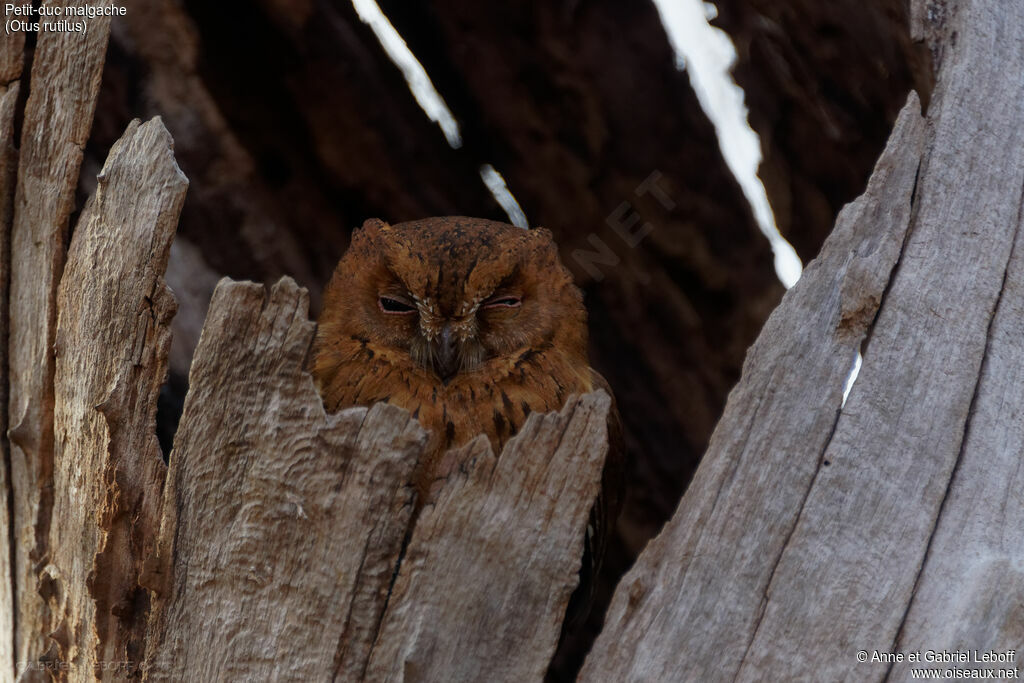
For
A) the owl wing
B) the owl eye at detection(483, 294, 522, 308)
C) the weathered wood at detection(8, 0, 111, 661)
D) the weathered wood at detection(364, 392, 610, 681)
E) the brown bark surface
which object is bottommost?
the owl wing

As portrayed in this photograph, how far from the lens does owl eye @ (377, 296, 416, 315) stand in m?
2.13

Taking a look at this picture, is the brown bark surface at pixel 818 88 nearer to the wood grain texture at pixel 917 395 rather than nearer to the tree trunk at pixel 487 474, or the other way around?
the wood grain texture at pixel 917 395

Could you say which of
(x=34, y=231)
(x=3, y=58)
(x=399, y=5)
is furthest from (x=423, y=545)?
(x=399, y=5)

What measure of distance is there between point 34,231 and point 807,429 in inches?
60.5

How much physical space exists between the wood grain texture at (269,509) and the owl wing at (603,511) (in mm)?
806

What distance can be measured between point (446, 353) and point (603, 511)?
0.58 m

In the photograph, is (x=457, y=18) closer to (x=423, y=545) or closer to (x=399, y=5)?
(x=399, y=5)

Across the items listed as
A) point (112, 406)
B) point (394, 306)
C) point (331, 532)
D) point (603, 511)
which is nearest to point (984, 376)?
point (603, 511)

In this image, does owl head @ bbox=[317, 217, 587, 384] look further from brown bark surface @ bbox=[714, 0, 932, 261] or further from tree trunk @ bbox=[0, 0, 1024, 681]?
brown bark surface @ bbox=[714, 0, 932, 261]

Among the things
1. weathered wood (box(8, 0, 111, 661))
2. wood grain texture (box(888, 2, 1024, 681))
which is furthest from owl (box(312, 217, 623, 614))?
wood grain texture (box(888, 2, 1024, 681))

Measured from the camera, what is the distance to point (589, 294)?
301 cm

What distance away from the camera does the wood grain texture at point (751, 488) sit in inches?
56.1

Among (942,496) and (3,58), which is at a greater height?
(3,58)

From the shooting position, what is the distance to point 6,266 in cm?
195
